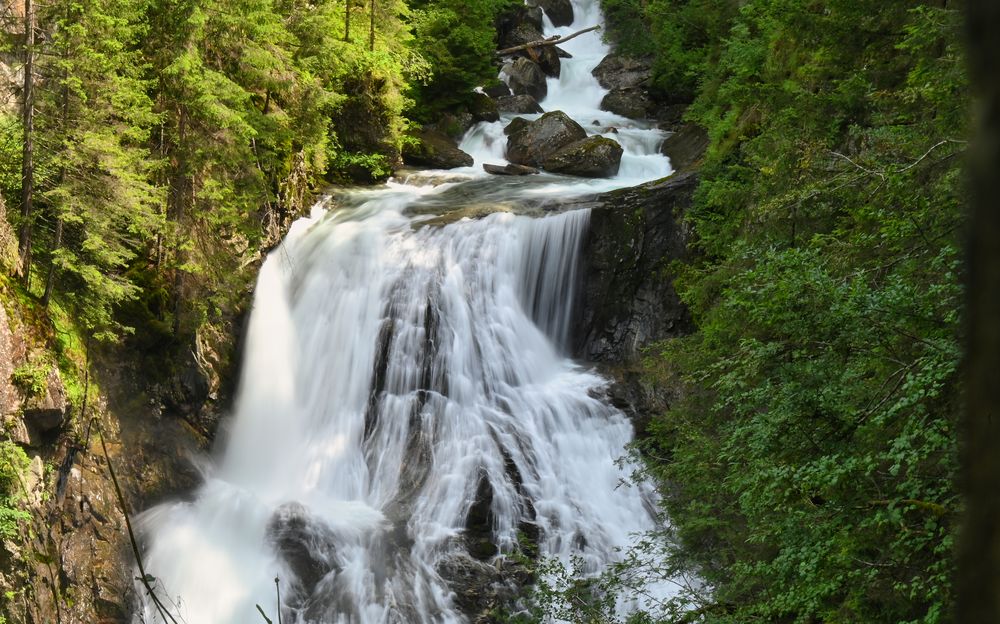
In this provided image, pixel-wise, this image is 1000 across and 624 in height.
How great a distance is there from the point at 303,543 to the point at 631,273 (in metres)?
8.06

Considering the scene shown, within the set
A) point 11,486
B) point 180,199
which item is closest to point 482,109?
point 180,199

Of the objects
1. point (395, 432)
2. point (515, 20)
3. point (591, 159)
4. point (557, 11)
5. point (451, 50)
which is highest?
point (557, 11)

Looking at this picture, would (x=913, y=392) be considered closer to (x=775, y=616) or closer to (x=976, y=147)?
(x=775, y=616)

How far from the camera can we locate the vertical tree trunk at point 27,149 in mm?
9875

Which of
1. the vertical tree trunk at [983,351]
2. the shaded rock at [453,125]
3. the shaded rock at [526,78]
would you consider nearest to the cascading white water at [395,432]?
the shaded rock at [453,125]

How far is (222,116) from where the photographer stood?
11844mm

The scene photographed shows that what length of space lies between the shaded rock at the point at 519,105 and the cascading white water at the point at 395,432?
10616 millimetres

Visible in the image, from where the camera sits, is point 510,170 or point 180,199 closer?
point 180,199

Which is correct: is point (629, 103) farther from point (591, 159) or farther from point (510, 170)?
point (510, 170)

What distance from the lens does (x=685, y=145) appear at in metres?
20.9

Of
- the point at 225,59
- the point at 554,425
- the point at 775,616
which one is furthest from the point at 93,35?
the point at 775,616

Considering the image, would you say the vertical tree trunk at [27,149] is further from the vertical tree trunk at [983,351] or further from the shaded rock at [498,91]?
the shaded rock at [498,91]

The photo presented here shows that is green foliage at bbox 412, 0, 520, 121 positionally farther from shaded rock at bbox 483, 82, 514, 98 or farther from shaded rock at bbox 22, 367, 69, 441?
shaded rock at bbox 22, 367, 69, 441

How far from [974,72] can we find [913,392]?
4.10 m
